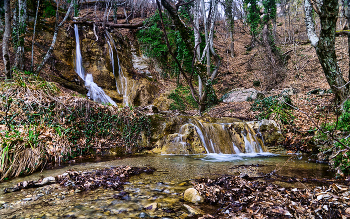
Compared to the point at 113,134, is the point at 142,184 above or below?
below

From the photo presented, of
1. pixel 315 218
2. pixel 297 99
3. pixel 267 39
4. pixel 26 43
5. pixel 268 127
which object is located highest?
pixel 267 39

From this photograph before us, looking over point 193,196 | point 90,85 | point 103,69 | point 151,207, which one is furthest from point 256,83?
point 151,207

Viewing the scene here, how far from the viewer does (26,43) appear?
11320 mm

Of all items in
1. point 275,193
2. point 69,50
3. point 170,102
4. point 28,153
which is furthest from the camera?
point 170,102

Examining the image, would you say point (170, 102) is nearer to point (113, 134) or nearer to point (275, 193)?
point (113, 134)

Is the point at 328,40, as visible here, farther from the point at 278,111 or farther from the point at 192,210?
the point at 192,210

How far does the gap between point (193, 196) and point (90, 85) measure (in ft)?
38.9

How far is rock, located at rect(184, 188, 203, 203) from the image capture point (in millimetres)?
2207

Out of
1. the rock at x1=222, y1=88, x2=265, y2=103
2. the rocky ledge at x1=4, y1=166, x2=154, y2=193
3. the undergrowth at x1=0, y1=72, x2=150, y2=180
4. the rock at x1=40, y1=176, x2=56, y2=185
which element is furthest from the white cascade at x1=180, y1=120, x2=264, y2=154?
the rock at x1=222, y1=88, x2=265, y2=103

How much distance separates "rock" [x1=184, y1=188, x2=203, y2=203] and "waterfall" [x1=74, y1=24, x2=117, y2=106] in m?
10.4

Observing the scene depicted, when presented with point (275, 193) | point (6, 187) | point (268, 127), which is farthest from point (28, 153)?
point (268, 127)

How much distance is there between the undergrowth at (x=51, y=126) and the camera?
3729mm

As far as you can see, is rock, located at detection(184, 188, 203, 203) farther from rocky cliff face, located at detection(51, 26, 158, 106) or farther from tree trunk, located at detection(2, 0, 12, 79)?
rocky cliff face, located at detection(51, 26, 158, 106)

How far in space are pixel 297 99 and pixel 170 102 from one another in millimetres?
8095
